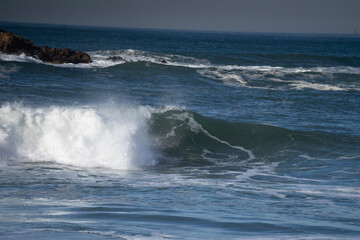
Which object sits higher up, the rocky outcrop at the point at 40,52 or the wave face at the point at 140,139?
the rocky outcrop at the point at 40,52

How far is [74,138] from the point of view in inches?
460

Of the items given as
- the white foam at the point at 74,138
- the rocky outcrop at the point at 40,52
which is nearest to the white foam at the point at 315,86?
the rocky outcrop at the point at 40,52

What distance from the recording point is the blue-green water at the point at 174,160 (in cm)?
580

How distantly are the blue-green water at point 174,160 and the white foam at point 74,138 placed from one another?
0.13 feet

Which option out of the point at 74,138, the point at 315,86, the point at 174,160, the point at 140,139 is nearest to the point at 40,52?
the point at 315,86

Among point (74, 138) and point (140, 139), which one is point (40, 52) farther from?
point (74, 138)

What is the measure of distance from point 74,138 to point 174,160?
2.31m

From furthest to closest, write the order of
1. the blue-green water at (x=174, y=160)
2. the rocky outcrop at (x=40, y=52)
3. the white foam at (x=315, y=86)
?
the rocky outcrop at (x=40, y=52) < the white foam at (x=315, y=86) < the blue-green water at (x=174, y=160)

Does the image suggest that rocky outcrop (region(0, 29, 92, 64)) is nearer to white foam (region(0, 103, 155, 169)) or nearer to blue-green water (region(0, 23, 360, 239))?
blue-green water (region(0, 23, 360, 239))

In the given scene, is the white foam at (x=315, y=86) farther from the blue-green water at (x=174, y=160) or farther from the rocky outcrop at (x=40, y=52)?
the rocky outcrop at (x=40, y=52)

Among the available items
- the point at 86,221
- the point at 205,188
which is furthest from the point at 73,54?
the point at 86,221

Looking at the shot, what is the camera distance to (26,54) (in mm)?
28922

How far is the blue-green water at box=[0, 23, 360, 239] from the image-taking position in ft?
19.0

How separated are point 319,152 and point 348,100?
9.55 m
